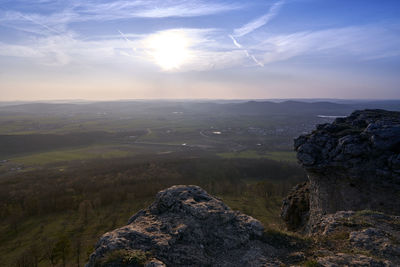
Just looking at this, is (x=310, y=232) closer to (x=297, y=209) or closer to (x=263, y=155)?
(x=297, y=209)

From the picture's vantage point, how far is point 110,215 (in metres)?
37.7

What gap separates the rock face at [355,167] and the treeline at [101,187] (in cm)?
2392

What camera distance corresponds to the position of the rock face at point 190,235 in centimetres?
849

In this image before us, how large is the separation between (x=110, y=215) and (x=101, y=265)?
33663mm

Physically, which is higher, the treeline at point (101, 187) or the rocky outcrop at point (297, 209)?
the rocky outcrop at point (297, 209)

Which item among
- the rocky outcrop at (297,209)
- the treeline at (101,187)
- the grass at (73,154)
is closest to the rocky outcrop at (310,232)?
the rocky outcrop at (297,209)

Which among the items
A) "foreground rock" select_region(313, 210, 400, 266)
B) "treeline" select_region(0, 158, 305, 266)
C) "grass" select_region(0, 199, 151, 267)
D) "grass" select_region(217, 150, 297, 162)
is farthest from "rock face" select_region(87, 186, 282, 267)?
"grass" select_region(217, 150, 297, 162)

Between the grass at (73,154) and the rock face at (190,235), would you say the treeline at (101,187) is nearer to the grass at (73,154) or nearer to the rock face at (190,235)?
the rock face at (190,235)

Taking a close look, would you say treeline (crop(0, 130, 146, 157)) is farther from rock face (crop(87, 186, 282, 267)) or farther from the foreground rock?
the foreground rock

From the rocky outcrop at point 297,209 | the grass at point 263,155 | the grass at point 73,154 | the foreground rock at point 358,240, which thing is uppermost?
the foreground rock at point 358,240

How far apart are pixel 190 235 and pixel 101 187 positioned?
155 ft

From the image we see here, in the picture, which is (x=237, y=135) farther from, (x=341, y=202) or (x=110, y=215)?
(x=341, y=202)

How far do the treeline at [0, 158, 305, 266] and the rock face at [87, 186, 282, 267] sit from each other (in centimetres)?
1759

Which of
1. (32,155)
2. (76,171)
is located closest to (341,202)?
(76,171)
